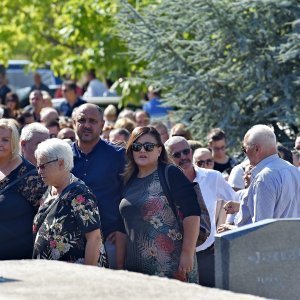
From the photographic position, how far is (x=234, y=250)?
6590 mm

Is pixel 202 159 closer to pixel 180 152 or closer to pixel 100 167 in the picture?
pixel 180 152

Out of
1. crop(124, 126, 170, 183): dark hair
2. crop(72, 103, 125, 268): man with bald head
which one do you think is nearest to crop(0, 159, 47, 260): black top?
crop(124, 126, 170, 183): dark hair

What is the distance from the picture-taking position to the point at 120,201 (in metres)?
9.05

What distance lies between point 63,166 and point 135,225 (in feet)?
2.32

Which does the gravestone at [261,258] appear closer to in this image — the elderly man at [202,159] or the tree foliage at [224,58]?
the elderly man at [202,159]

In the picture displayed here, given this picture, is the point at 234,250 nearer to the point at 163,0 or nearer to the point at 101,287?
the point at 101,287

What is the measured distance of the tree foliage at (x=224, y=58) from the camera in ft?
50.8

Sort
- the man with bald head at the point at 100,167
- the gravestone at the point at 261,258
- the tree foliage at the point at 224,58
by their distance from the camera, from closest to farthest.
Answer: the gravestone at the point at 261,258
the man with bald head at the point at 100,167
the tree foliage at the point at 224,58

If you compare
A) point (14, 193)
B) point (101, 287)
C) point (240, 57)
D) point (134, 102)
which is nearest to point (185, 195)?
point (14, 193)

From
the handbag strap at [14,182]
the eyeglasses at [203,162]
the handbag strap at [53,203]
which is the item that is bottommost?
the handbag strap at [53,203]

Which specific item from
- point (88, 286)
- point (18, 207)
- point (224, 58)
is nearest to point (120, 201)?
point (18, 207)

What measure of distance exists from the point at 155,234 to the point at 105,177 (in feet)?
3.50

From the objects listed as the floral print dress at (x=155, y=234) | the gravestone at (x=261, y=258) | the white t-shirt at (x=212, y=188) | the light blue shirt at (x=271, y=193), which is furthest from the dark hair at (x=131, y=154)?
the gravestone at (x=261, y=258)

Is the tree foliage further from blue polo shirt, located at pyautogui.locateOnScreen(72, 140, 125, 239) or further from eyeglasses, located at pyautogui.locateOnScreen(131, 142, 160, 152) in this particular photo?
eyeglasses, located at pyautogui.locateOnScreen(131, 142, 160, 152)
